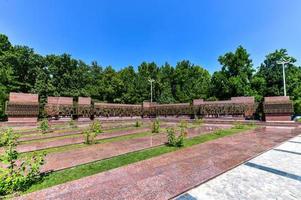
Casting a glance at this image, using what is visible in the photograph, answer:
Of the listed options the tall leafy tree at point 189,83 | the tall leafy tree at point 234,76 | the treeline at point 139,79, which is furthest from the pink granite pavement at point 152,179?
the tall leafy tree at point 189,83

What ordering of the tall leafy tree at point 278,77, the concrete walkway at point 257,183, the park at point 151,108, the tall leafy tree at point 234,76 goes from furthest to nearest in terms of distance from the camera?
the tall leafy tree at point 234,76, the tall leafy tree at point 278,77, the park at point 151,108, the concrete walkway at point 257,183

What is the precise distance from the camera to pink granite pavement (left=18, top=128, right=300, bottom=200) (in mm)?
2820

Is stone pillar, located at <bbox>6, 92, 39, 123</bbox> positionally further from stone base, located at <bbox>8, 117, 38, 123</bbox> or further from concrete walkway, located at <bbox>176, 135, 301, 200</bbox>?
concrete walkway, located at <bbox>176, 135, 301, 200</bbox>

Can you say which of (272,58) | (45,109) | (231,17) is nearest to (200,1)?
(231,17)

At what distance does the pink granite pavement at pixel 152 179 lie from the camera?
2.82 m

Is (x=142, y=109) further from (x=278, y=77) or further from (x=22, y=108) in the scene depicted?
(x=278, y=77)

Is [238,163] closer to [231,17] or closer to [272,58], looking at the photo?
[231,17]

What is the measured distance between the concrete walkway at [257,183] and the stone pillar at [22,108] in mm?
15857

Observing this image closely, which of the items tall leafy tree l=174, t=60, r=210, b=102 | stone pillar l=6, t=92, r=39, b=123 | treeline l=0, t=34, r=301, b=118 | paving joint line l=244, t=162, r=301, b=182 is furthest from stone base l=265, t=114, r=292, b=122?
stone pillar l=6, t=92, r=39, b=123

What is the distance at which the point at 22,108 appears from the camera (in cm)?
1409

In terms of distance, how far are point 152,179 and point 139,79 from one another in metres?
31.5

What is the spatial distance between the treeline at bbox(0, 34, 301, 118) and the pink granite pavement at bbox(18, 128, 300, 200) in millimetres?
24580

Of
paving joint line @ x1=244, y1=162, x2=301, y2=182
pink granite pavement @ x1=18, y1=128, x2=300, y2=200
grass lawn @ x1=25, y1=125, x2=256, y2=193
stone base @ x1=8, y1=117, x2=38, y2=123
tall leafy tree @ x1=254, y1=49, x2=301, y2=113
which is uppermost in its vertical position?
tall leafy tree @ x1=254, y1=49, x2=301, y2=113

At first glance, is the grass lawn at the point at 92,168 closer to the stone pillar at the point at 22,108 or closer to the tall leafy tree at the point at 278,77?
the stone pillar at the point at 22,108
